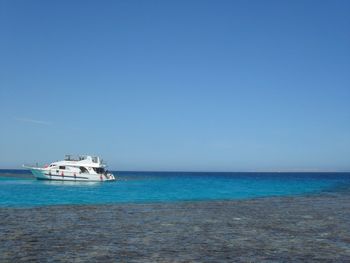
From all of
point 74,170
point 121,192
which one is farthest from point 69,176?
point 121,192

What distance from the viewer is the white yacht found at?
83000 millimetres

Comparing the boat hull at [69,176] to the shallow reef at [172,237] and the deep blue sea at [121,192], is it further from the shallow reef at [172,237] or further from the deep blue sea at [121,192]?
the shallow reef at [172,237]

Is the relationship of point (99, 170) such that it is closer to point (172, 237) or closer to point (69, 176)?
point (69, 176)

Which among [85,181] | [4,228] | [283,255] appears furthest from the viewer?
[85,181]

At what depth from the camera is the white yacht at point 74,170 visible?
272 feet

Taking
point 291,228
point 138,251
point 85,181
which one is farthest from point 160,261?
point 85,181

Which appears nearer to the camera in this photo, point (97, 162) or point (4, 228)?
point (4, 228)

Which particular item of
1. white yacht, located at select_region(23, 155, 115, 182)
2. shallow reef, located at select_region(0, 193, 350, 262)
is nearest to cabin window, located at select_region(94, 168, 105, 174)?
white yacht, located at select_region(23, 155, 115, 182)

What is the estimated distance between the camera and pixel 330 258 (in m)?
13.0

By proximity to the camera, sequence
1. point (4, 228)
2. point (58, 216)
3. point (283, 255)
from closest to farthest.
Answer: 1. point (283, 255)
2. point (4, 228)
3. point (58, 216)

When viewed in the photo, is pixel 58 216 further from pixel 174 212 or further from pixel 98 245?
pixel 98 245

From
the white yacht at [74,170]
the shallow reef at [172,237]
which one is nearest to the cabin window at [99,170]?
the white yacht at [74,170]

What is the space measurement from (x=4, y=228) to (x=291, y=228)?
534 inches

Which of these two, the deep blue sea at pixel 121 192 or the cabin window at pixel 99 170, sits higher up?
the cabin window at pixel 99 170
